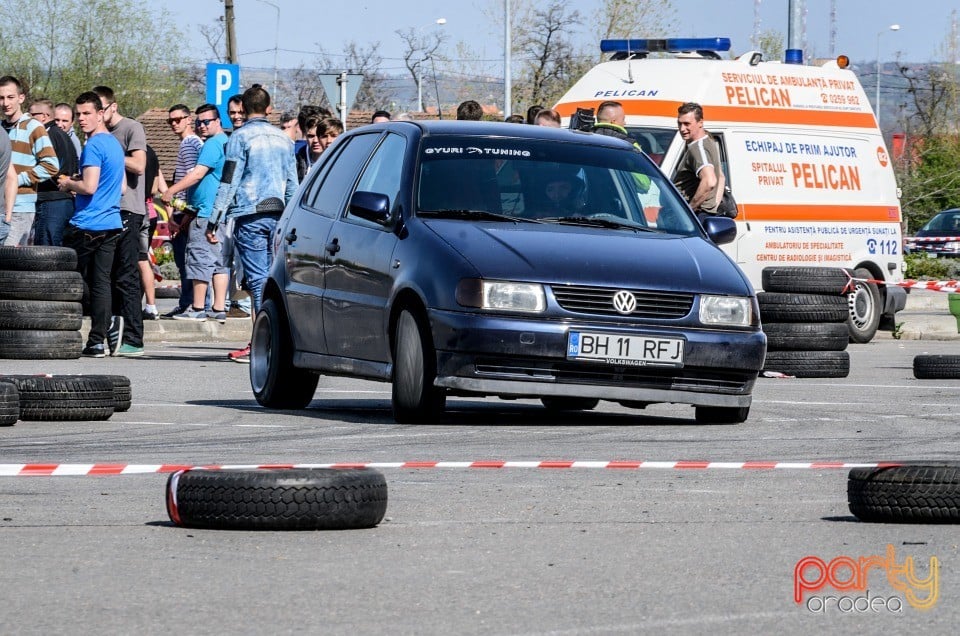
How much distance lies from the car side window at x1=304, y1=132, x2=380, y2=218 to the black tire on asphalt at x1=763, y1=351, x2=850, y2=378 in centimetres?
440

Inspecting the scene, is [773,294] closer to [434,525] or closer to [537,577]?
[434,525]

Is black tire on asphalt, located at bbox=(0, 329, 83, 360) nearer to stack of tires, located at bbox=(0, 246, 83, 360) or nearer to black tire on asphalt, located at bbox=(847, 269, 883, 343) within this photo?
stack of tires, located at bbox=(0, 246, 83, 360)

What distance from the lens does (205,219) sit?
18.3m

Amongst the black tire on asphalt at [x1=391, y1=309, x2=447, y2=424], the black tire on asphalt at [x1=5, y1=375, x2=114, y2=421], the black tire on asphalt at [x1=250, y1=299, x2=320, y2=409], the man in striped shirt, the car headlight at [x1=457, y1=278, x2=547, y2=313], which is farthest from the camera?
the man in striped shirt

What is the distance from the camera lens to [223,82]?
31906 millimetres

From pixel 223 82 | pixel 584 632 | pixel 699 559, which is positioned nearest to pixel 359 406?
pixel 699 559

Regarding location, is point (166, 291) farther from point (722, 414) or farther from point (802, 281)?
point (722, 414)

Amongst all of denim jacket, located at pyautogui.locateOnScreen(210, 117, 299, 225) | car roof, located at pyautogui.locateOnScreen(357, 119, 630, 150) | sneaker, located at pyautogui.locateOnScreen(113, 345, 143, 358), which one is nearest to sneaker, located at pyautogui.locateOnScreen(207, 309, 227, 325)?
sneaker, located at pyautogui.locateOnScreen(113, 345, 143, 358)

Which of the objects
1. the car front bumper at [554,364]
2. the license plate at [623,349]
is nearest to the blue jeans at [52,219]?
the car front bumper at [554,364]

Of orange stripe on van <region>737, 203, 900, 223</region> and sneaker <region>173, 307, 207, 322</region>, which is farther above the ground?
orange stripe on van <region>737, 203, 900, 223</region>

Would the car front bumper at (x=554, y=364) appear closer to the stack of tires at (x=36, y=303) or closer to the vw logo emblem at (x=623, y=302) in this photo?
the vw logo emblem at (x=623, y=302)

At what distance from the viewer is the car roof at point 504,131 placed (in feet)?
35.6

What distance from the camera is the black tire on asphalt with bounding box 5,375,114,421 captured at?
10.0m

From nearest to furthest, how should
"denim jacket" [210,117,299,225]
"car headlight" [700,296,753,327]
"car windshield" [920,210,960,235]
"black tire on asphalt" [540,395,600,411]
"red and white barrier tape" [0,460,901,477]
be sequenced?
→ 1. "red and white barrier tape" [0,460,901,477]
2. "car headlight" [700,296,753,327]
3. "black tire on asphalt" [540,395,600,411]
4. "denim jacket" [210,117,299,225]
5. "car windshield" [920,210,960,235]
